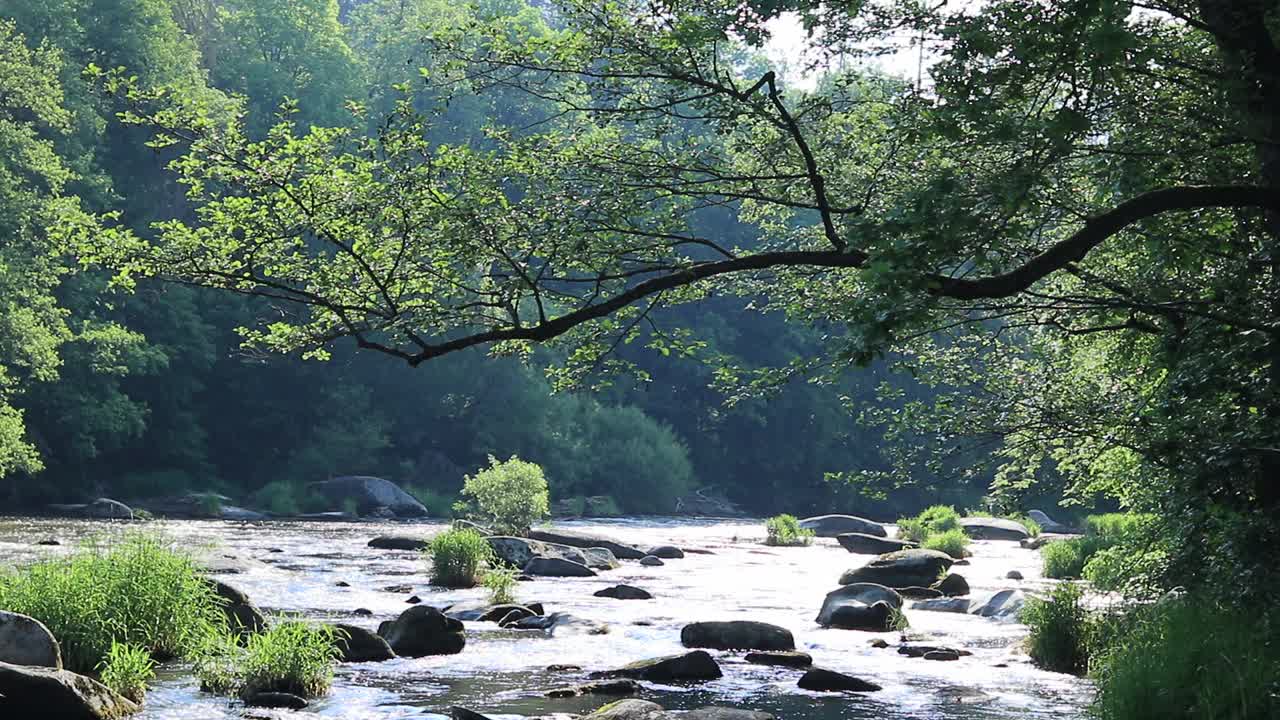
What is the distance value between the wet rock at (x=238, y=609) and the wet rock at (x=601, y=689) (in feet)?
10.6

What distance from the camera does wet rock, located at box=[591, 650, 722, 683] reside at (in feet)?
41.4

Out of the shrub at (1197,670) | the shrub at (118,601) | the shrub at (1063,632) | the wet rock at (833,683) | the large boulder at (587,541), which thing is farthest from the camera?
the large boulder at (587,541)

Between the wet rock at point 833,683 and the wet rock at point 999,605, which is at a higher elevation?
the wet rock at point 999,605

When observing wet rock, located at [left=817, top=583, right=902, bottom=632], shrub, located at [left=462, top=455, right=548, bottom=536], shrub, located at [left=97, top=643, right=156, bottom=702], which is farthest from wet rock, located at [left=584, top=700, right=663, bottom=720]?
shrub, located at [left=462, top=455, right=548, bottom=536]

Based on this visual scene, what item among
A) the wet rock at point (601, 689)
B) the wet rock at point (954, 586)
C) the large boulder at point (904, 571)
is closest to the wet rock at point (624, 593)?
the large boulder at point (904, 571)

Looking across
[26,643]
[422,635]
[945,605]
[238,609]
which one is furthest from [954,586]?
[26,643]

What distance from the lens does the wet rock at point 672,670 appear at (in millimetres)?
12633

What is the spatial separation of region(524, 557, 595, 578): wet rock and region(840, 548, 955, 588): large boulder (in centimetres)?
451

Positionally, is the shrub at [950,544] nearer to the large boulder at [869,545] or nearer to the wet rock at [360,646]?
the large boulder at [869,545]

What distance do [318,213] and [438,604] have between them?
32.3 feet

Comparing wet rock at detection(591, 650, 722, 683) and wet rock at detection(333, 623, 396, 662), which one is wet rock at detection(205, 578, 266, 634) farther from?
wet rock at detection(591, 650, 722, 683)

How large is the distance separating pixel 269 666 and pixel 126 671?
3.79 ft

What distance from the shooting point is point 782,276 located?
1008 centimetres

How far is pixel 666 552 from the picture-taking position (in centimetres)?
2905
